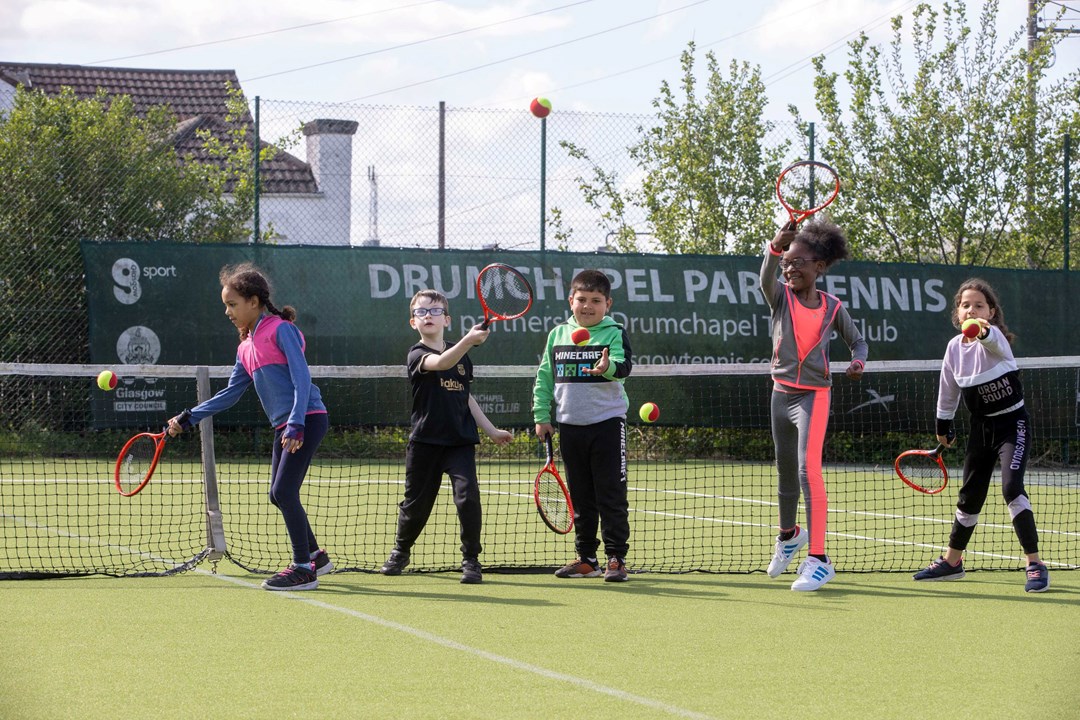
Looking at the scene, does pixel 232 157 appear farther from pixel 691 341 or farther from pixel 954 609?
pixel 954 609

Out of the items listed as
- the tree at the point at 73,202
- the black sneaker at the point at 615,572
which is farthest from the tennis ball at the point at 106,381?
the tree at the point at 73,202

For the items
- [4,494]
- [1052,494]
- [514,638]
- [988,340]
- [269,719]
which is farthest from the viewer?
[1052,494]

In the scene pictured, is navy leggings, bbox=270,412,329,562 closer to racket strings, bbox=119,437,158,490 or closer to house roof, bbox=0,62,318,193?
racket strings, bbox=119,437,158,490

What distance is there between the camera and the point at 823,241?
6.81 meters

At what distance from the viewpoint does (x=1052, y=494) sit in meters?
12.7

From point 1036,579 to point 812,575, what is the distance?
1055 mm

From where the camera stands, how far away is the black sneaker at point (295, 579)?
6.43 metres

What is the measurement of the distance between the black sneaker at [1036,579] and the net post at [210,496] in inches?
153

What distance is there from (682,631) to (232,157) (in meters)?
11.4

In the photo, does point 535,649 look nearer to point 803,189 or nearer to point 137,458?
point 137,458

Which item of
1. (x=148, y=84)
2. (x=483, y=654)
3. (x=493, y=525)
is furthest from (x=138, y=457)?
(x=148, y=84)

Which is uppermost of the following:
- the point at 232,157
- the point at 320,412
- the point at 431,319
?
the point at 232,157

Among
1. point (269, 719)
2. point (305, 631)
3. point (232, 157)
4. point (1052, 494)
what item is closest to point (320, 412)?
point (305, 631)

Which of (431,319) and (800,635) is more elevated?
(431,319)
